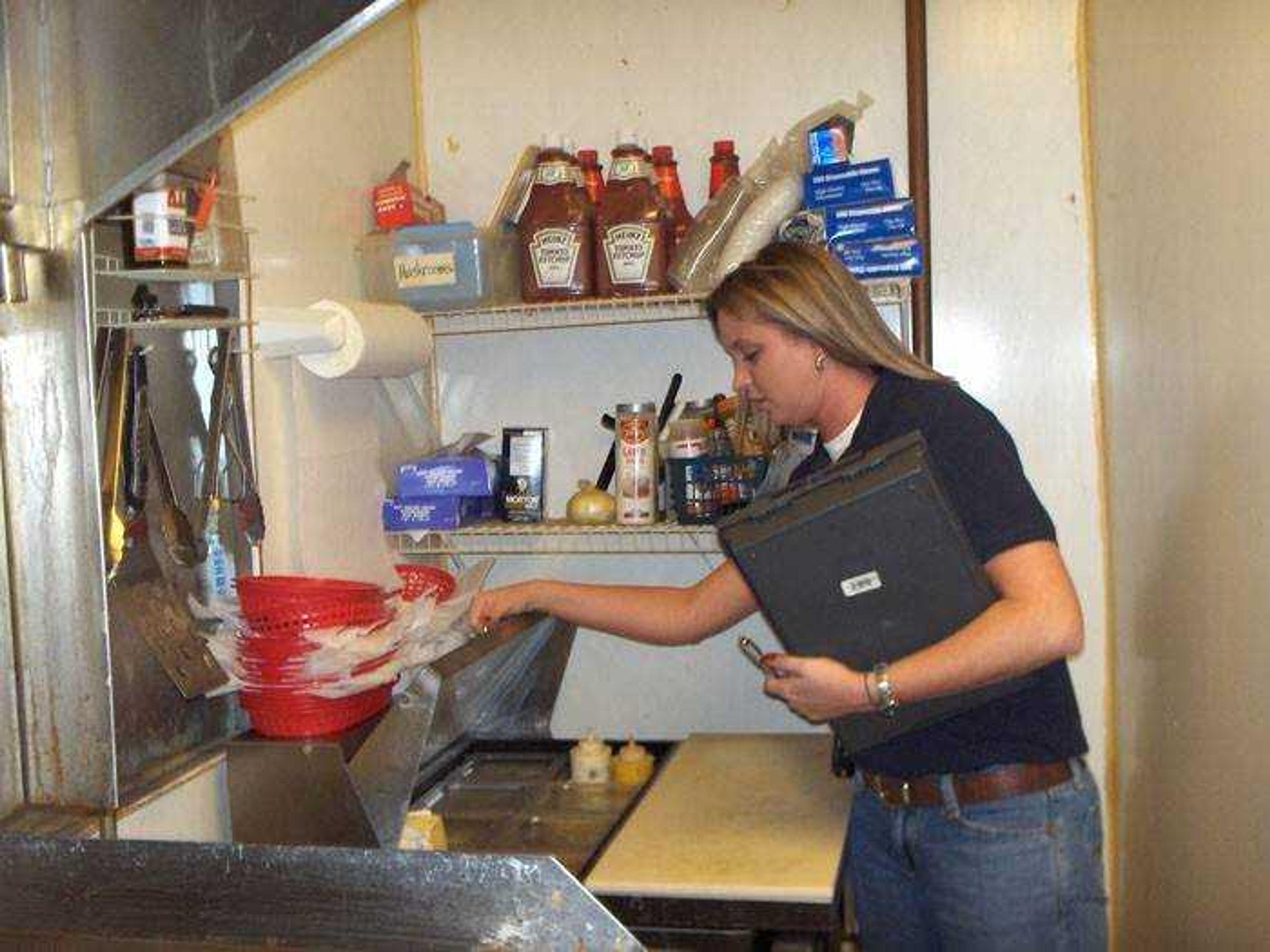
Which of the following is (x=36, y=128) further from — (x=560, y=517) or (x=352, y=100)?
(x=560, y=517)

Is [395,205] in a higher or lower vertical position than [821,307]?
higher

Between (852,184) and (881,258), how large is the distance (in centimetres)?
14

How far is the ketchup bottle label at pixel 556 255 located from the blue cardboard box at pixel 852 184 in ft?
1.44

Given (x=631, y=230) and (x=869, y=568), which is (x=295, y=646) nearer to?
(x=869, y=568)

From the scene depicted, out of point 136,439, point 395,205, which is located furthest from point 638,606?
point 395,205

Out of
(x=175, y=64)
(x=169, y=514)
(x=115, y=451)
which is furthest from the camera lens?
(x=169, y=514)

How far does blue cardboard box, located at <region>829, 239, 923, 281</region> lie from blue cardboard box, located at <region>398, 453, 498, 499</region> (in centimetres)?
75

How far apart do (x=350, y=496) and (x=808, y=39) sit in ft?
4.03

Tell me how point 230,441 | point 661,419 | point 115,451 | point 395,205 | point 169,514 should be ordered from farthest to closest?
point 661,419, point 395,205, point 230,441, point 169,514, point 115,451

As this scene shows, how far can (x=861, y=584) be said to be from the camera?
1.45m

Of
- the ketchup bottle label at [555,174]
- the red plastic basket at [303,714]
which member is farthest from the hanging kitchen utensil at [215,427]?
the ketchup bottle label at [555,174]

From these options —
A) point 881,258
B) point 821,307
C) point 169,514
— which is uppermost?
point 881,258

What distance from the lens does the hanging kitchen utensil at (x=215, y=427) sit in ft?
5.68

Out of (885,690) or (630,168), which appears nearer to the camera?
(885,690)
